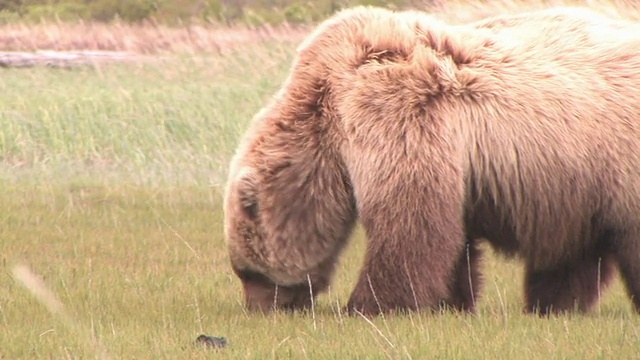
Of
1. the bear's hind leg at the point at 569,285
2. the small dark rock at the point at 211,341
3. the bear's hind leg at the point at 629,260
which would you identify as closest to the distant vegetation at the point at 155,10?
the bear's hind leg at the point at 569,285

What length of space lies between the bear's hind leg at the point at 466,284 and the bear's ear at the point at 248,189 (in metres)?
1.14

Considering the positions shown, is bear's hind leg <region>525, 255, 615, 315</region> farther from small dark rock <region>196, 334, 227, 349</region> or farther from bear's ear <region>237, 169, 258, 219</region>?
small dark rock <region>196, 334, 227, 349</region>

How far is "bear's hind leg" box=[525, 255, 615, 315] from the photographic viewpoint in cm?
669

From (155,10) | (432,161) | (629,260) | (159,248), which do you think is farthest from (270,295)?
(155,10)

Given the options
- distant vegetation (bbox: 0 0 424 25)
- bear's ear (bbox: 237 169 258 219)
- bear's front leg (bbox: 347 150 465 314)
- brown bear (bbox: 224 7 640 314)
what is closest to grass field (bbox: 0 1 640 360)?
bear's front leg (bbox: 347 150 465 314)

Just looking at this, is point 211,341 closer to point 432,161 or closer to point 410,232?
point 410,232

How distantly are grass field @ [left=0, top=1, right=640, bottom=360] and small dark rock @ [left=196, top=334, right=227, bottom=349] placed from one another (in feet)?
0.16

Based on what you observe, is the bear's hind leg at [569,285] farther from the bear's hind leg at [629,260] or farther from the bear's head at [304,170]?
the bear's head at [304,170]

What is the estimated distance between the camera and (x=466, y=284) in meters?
6.75

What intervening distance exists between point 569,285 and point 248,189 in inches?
70.5

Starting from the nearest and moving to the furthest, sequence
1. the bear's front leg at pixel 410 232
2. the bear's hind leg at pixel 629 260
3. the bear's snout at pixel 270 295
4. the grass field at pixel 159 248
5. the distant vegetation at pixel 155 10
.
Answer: the grass field at pixel 159 248
the bear's front leg at pixel 410 232
the bear's hind leg at pixel 629 260
the bear's snout at pixel 270 295
the distant vegetation at pixel 155 10

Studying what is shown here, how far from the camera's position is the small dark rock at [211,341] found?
5.66 m

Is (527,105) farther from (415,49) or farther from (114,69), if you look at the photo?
(114,69)

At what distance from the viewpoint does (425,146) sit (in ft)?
20.0
